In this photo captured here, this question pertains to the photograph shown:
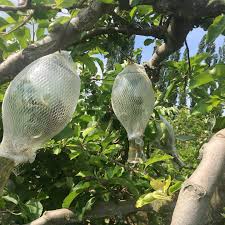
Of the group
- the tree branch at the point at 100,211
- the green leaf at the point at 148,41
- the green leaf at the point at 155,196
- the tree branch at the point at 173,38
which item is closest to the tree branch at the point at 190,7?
the tree branch at the point at 173,38

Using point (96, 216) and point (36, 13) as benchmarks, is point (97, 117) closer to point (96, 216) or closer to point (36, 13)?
point (96, 216)

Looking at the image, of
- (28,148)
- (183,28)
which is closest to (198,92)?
(183,28)

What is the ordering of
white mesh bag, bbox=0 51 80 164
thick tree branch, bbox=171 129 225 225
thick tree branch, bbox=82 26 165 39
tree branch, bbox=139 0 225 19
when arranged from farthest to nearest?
thick tree branch, bbox=82 26 165 39
tree branch, bbox=139 0 225 19
white mesh bag, bbox=0 51 80 164
thick tree branch, bbox=171 129 225 225

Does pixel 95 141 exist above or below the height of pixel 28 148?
below

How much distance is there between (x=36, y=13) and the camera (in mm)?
1104

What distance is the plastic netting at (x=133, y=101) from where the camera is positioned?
1.20m

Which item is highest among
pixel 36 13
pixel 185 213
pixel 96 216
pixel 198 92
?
pixel 36 13

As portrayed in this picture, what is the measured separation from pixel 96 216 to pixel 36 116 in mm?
786

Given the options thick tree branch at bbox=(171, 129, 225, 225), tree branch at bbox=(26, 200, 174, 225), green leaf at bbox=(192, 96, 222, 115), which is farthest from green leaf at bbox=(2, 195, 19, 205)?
thick tree branch at bbox=(171, 129, 225, 225)

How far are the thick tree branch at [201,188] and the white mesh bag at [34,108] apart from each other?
0.90 feet

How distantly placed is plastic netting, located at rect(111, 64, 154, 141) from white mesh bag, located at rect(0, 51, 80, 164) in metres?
0.22

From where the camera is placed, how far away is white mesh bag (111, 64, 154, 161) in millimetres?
1200

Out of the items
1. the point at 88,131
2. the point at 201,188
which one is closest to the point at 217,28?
the point at 201,188

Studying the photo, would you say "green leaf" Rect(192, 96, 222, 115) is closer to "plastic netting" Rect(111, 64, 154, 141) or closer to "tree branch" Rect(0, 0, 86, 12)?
"plastic netting" Rect(111, 64, 154, 141)
